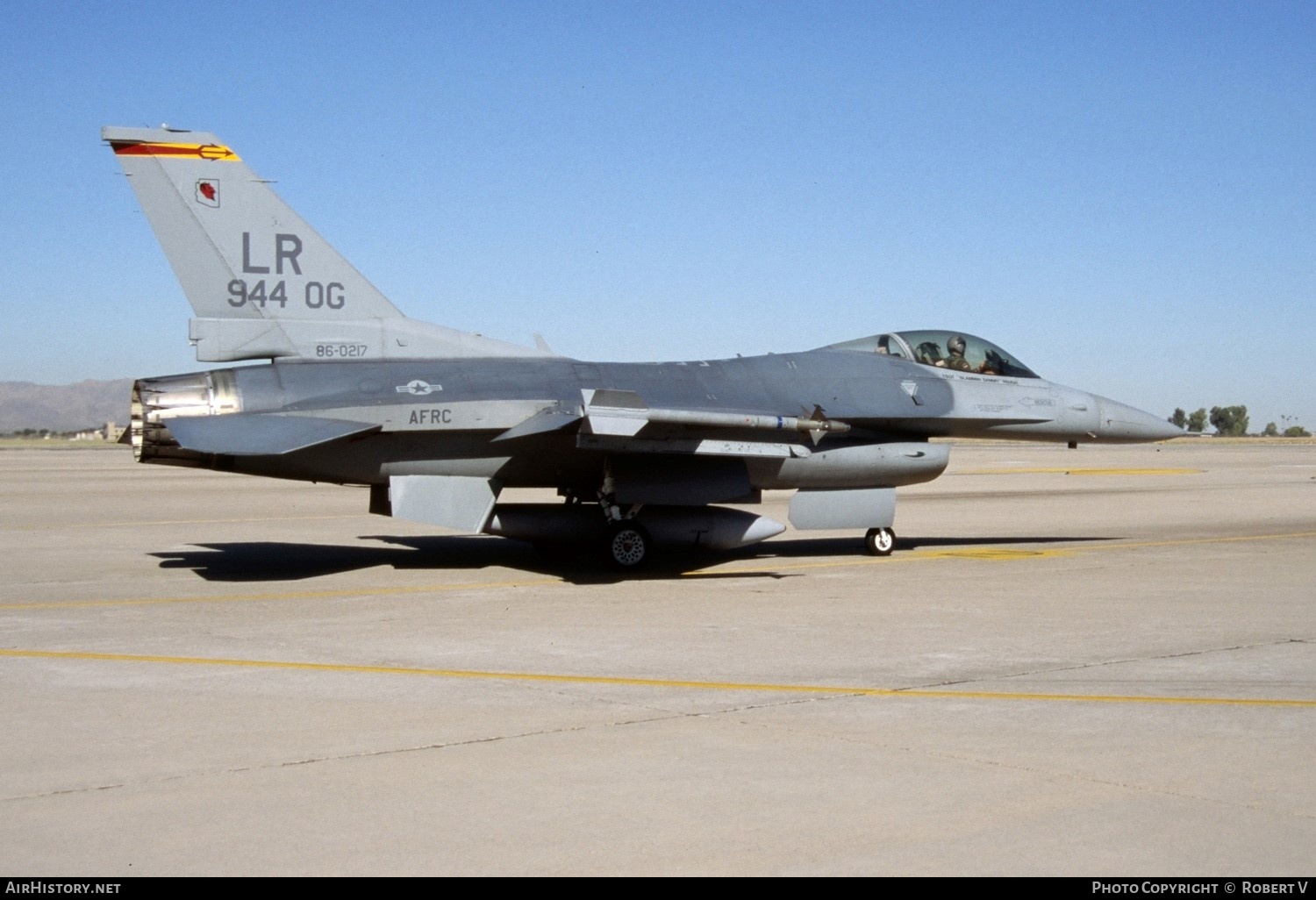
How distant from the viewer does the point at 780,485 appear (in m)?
16.4

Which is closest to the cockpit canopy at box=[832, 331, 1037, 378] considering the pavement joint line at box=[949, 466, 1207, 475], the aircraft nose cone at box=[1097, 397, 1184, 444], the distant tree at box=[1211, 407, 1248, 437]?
the aircraft nose cone at box=[1097, 397, 1184, 444]

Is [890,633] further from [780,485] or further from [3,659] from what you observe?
[3,659]

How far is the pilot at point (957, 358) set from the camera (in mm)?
17703

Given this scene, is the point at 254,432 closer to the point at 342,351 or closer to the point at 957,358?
A: the point at 342,351

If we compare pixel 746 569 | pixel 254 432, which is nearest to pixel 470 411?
pixel 254 432

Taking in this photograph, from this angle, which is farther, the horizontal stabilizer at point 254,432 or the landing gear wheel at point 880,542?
the landing gear wheel at point 880,542

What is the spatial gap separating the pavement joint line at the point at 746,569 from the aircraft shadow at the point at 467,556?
1.42ft

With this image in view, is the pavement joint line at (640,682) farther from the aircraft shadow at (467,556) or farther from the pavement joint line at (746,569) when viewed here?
the aircraft shadow at (467,556)

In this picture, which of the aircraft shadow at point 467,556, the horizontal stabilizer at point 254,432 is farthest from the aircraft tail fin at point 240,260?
the aircraft shadow at point 467,556

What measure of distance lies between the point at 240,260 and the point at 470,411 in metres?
3.24

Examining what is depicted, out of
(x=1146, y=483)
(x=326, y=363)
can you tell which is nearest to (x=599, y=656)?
(x=326, y=363)

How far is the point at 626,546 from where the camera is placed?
51.3 ft

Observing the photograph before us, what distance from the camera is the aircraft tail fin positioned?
14352 millimetres

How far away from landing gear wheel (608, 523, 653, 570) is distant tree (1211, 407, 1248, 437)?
151 metres
